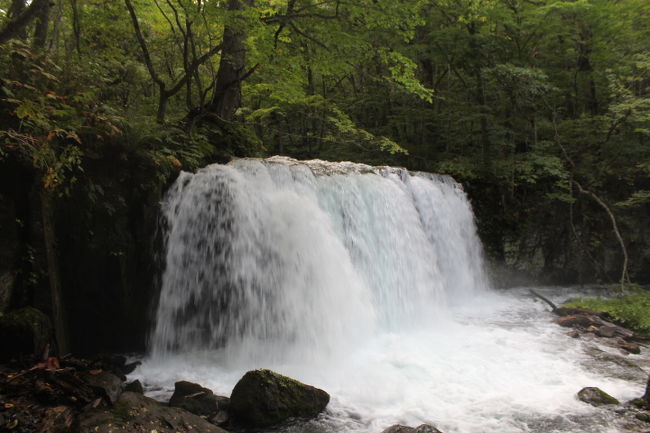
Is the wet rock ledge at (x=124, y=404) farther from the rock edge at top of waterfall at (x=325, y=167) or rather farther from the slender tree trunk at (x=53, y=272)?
the rock edge at top of waterfall at (x=325, y=167)

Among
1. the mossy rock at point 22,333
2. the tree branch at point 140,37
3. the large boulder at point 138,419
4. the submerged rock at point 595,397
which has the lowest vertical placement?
the submerged rock at point 595,397

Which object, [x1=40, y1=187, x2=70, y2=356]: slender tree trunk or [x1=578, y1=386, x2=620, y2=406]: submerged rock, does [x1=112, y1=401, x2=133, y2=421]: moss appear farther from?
[x1=578, y1=386, x2=620, y2=406]: submerged rock

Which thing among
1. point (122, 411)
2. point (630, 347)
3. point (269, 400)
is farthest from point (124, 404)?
point (630, 347)

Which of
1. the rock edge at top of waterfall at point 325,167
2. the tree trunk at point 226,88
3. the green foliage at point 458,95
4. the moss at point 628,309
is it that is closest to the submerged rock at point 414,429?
the green foliage at point 458,95

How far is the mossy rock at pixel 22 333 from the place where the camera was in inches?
149

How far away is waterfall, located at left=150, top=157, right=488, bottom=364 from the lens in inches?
231

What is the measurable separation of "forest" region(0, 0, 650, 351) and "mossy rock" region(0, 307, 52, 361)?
0.38m

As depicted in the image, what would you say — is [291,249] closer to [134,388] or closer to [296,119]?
[134,388]

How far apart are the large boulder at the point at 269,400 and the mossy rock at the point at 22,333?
6.92 ft

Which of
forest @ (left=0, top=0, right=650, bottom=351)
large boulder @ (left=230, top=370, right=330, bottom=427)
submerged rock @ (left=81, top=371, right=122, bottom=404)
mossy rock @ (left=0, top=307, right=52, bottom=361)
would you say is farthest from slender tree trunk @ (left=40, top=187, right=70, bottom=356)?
large boulder @ (left=230, top=370, right=330, bottom=427)

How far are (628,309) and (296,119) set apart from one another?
13937 millimetres

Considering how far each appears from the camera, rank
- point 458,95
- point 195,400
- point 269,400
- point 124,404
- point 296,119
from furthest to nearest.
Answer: point 296,119 < point 458,95 < point 195,400 < point 269,400 < point 124,404

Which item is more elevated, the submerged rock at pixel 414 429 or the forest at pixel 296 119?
the forest at pixel 296 119

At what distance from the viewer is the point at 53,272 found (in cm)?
486
